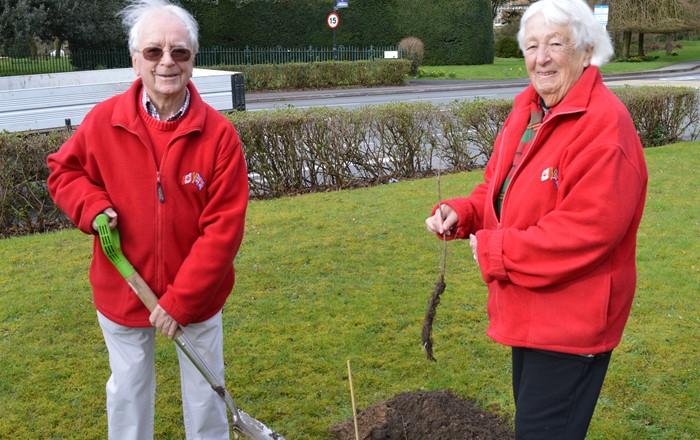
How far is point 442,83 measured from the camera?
2777cm

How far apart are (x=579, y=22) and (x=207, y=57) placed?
2812 cm

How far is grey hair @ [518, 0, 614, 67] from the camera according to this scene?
2.41 m

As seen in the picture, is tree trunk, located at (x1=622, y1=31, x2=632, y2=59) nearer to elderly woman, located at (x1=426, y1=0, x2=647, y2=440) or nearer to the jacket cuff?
elderly woman, located at (x1=426, y1=0, x2=647, y2=440)

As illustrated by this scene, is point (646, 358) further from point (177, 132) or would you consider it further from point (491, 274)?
point (177, 132)

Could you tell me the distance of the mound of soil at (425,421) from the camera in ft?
12.2

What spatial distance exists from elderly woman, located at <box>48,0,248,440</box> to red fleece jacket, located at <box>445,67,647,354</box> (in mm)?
1096

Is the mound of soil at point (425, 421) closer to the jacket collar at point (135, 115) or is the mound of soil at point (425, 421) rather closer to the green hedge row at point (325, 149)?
the jacket collar at point (135, 115)

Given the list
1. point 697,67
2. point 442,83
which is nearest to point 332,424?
point 442,83

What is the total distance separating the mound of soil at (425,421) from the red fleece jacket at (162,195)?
4.37 feet

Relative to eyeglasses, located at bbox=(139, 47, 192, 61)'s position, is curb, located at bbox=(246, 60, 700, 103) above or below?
below

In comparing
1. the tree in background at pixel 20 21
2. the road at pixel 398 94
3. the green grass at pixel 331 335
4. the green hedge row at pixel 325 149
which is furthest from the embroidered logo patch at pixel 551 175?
the tree in background at pixel 20 21

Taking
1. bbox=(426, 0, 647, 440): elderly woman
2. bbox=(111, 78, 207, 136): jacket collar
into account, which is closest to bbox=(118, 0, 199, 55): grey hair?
bbox=(111, 78, 207, 136): jacket collar

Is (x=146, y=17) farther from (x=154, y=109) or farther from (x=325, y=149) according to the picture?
(x=325, y=149)

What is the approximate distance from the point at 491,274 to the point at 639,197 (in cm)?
55
